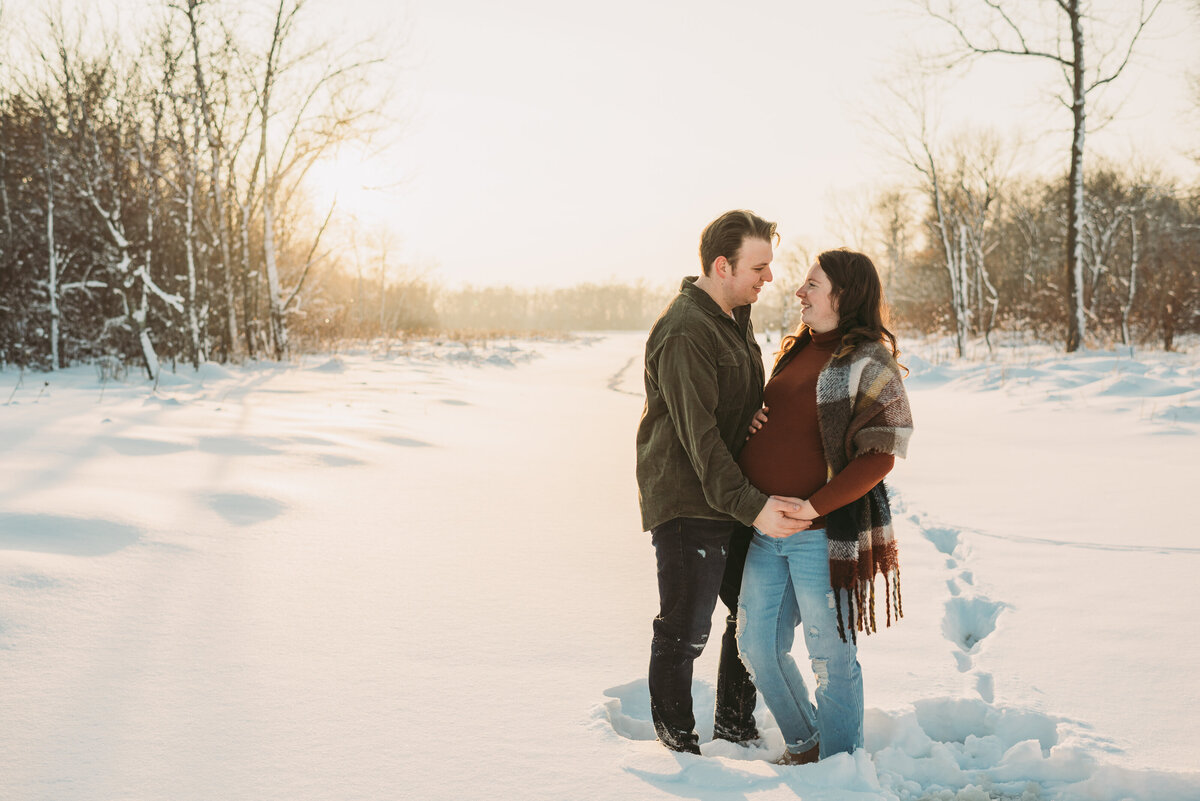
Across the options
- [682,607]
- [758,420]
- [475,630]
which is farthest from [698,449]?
[475,630]

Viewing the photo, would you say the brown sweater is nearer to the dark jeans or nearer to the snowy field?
the dark jeans

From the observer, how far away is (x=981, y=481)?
6262 millimetres

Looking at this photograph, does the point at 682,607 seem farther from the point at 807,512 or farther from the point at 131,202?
the point at 131,202

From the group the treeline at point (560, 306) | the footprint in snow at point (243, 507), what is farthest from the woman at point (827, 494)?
the treeline at point (560, 306)

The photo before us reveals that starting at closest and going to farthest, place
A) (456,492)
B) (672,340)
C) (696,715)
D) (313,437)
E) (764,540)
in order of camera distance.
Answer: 1. (672,340)
2. (764,540)
3. (696,715)
4. (456,492)
5. (313,437)

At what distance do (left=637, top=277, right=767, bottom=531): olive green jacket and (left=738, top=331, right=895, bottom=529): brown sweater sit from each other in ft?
0.29

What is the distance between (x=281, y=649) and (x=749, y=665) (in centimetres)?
181

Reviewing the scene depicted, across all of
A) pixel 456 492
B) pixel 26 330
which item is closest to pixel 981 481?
pixel 456 492

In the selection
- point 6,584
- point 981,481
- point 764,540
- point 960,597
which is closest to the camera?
point 764,540

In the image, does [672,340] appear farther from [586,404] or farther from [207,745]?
[586,404]

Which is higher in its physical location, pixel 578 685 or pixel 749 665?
pixel 749 665

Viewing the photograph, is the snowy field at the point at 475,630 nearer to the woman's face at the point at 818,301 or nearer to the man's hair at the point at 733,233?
the woman's face at the point at 818,301

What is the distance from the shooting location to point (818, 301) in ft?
7.36

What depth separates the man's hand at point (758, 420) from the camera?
7.55 ft
